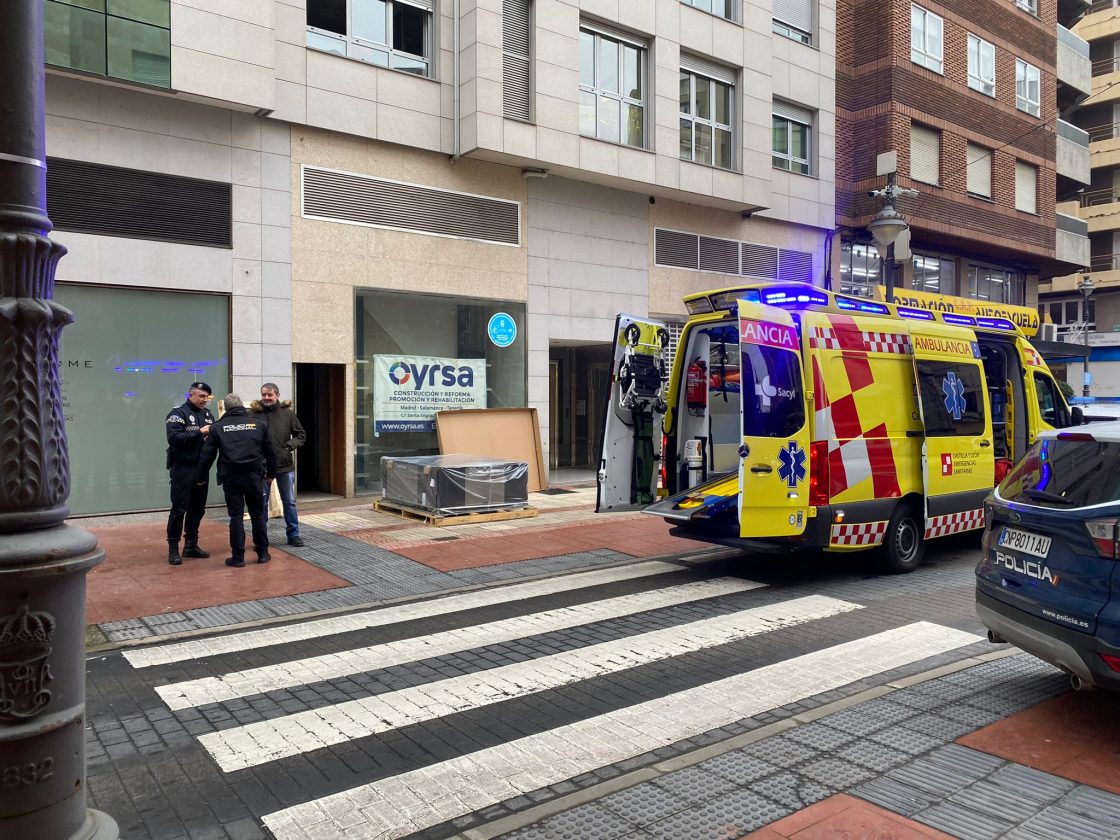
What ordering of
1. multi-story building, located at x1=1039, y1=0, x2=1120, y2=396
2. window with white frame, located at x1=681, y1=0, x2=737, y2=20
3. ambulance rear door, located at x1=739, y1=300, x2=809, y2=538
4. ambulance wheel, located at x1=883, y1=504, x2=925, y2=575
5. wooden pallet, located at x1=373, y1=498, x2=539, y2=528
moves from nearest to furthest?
ambulance rear door, located at x1=739, y1=300, x2=809, y2=538 < ambulance wheel, located at x1=883, y1=504, x2=925, y2=575 < wooden pallet, located at x1=373, y1=498, x2=539, y2=528 < window with white frame, located at x1=681, y1=0, x2=737, y2=20 < multi-story building, located at x1=1039, y1=0, x2=1120, y2=396

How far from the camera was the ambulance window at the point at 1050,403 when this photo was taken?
10594mm

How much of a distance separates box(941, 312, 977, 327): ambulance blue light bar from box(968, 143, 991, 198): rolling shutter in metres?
17.7

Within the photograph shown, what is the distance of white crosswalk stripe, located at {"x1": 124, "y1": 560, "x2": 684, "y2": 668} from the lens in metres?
6.04

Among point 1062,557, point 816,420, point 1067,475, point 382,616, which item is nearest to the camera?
point 1062,557

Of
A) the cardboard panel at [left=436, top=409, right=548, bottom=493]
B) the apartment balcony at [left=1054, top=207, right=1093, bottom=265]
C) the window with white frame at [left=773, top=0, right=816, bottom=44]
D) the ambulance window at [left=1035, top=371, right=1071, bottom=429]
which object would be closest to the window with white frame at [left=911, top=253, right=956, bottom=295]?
the apartment balcony at [left=1054, top=207, right=1093, bottom=265]

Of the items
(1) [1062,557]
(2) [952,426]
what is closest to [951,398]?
(2) [952,426]

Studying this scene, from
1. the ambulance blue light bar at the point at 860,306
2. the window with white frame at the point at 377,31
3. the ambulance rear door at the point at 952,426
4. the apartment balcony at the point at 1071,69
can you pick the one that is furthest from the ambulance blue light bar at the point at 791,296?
the apartment balcony at the point at 1071,69

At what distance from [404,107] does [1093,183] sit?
137 ft

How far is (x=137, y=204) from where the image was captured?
1219 centimetres

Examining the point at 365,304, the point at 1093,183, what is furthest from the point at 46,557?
the point at 1093,183

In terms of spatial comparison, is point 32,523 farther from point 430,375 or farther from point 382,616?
point 430,375

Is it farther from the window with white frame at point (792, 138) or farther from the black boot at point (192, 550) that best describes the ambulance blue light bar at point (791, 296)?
the window with white frame at point (792, 138)

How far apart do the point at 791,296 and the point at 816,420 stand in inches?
51.1

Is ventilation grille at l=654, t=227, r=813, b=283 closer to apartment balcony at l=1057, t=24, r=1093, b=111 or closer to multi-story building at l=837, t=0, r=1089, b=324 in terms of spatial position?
multi-story building at l=837, t=0, r=1089, b=324
